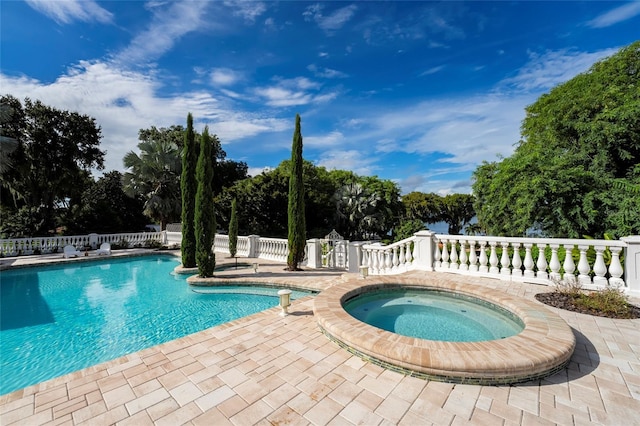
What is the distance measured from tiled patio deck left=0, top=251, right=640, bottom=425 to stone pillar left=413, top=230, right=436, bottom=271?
398 cm

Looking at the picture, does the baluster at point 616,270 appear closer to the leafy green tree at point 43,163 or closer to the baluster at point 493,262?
the baluster at point 493,262

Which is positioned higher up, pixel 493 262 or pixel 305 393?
pixel 493 262

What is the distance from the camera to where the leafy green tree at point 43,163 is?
16484 mm

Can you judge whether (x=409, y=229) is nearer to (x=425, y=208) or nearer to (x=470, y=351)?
(x=470, y=351)

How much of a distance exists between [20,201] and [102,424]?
27.0 m

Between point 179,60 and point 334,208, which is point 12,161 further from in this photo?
point 334,208

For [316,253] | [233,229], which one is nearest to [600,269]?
[316,253]

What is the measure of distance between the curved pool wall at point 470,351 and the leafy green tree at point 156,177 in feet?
66.5

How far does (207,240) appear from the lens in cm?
991

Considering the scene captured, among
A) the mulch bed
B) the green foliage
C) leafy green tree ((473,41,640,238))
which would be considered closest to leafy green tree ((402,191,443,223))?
leafy green tree ((473,41,640,238))

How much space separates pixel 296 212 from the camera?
10.9 metres

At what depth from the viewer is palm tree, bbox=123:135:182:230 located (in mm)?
19891

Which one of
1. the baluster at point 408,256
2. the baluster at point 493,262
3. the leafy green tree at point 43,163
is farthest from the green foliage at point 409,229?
the leafy green tree at point 43,163

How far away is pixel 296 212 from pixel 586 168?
1130 centimetres
